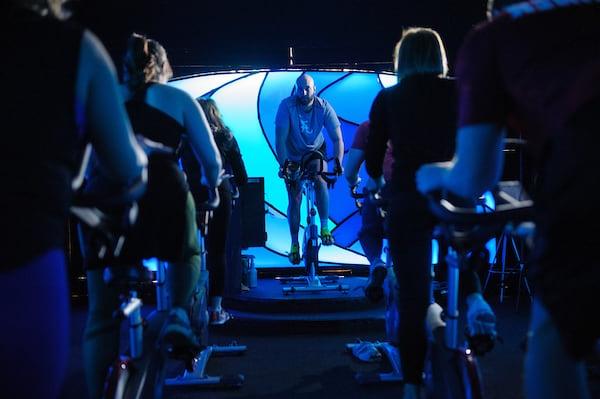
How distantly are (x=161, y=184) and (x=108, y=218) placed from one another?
585mm

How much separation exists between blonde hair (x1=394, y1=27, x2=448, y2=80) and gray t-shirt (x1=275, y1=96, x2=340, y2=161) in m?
3.35

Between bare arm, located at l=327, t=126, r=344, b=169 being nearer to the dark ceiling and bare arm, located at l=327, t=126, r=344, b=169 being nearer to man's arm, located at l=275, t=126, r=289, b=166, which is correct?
man's arm, located at l=275, t=126, r=289, b=166

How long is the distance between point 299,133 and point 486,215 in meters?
4.47

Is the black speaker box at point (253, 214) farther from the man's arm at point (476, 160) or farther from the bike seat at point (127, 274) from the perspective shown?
the man's arm at point (476, 160)

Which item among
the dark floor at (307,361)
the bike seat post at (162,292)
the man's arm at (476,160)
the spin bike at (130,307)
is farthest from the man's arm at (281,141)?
the man's arm at (476,160)

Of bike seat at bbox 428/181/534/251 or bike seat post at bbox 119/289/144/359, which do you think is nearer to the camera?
bike seat at bbox 428/181/534/251

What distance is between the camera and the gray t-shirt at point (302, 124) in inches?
225

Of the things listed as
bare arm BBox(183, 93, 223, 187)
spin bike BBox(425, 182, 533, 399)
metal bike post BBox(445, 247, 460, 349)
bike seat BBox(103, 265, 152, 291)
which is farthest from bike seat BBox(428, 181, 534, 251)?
bare arm BBox(183, 93, 223, 187)

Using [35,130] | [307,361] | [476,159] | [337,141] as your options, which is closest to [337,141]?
[337,141]

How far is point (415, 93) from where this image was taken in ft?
7.22

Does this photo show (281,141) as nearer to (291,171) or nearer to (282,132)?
(282,132)

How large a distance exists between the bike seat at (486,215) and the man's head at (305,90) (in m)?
4.19

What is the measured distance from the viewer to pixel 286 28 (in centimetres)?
682

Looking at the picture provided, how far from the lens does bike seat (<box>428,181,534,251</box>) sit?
4.25 ft
